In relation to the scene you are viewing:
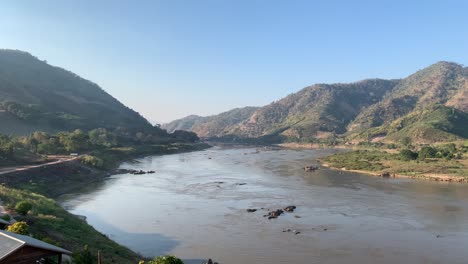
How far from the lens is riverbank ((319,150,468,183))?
69250 millimetres

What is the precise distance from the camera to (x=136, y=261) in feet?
79.7

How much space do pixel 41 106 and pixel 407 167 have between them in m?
125

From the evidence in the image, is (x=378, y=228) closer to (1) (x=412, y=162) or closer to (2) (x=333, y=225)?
(2) (x=333, y=225)

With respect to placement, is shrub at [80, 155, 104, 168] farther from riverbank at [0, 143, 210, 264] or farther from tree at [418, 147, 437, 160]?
tree at [418, 147, 437, 160]

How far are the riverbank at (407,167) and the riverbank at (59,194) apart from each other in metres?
49.6

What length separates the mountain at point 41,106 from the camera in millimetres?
118125

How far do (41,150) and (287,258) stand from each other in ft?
220

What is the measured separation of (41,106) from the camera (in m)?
146

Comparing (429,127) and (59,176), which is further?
(429,127)

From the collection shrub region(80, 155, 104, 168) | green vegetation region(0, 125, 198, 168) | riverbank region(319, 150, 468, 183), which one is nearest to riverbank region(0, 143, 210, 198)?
shrub region(80, 155, 104, 168)

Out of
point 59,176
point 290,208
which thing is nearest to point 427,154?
point 290,208

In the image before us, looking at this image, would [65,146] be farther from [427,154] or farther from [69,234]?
[427,154]

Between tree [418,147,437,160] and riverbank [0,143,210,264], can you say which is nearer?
riverbank [0,143,210,264]

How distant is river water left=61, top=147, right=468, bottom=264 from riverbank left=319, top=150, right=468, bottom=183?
239 inches
